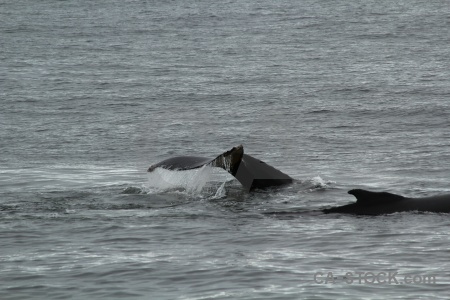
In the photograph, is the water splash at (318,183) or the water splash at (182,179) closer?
the water splash at (182,179)

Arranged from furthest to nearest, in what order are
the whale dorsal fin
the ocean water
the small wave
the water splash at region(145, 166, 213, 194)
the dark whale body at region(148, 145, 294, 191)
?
the small wave → the water splash at region(145, 166, 213, 194) → the dark whale body at region(148, 145, 294, 191) → the whale dorsal fin → the ocean water

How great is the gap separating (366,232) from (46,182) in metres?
6.23

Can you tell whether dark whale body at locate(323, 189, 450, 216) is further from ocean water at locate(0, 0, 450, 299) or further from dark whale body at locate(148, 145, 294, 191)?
dark whale body at locate(148, 145, 294, 191)

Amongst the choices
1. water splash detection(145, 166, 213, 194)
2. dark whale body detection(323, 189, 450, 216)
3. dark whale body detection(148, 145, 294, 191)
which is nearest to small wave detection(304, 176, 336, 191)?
dark whale body detection(148, 145, 294, 191)

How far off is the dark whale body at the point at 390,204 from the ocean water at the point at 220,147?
0.17 m

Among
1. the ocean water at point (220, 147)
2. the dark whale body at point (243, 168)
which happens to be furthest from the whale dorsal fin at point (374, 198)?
the dark whale body at point (243, 168)

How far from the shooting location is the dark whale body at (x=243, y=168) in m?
13.4

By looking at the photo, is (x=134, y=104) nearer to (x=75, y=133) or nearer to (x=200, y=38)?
(x=75, y=133)

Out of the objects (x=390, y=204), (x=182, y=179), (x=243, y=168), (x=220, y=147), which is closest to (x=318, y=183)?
(x=243, y=168)

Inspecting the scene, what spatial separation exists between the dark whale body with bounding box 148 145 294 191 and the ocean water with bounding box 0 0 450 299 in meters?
0.21

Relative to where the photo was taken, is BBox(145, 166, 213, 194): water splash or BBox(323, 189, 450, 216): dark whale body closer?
BBox(323, 189, 450, 216): dark whale body

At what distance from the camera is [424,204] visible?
12.3 meters

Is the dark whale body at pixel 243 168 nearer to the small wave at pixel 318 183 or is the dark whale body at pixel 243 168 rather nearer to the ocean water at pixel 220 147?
the ocean water at pixel 220 147

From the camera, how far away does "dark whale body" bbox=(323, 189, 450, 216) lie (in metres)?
12.2
